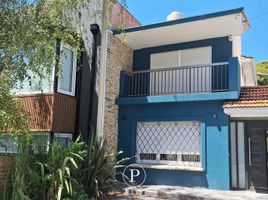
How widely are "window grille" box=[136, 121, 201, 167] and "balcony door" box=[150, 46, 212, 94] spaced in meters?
1.80

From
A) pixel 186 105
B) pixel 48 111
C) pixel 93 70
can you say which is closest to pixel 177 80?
pixel 186 105

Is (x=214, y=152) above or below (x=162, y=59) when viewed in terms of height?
below

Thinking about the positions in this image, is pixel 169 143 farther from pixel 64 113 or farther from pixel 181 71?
pixel 64 113

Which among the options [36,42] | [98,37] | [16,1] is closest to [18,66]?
[36,42]

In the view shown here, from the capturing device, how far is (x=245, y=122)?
1266cm

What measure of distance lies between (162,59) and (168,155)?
4.48m

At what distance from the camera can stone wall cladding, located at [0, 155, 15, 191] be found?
8.94 m

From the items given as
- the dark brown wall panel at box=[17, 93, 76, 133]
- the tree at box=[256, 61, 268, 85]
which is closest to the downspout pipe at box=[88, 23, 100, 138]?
the dark brown wall panel at box=[17, 93, 76, 133]

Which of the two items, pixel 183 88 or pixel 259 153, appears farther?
pixel 183 88

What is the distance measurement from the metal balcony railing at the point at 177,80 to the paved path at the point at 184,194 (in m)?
3.85

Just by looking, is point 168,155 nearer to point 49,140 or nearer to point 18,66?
point 49,140

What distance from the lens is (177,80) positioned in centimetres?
1427

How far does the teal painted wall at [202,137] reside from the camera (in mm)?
11719

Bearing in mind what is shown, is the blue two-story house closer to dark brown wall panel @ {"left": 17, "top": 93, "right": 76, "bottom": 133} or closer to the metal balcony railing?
the metal balcony railing
